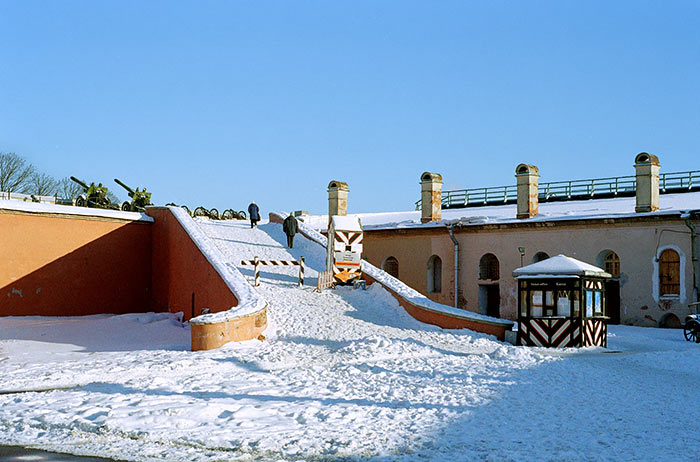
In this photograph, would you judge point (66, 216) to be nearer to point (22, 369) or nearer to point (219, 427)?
point (22, 369)

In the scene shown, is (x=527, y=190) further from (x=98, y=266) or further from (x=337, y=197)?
(x=98, y=266)

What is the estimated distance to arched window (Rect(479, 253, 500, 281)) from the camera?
31.9 meters

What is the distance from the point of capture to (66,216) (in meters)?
25.4

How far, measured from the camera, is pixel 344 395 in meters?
11.3

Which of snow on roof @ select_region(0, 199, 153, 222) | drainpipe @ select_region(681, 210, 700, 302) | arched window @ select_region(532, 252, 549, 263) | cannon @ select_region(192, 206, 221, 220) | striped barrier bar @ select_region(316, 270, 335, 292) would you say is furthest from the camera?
cannon @ select_region(192, 206, 221, 220)

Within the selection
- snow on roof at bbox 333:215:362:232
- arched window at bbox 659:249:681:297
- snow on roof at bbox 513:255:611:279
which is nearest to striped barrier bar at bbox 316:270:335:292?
snow on roof at bbox 333:215:362:232

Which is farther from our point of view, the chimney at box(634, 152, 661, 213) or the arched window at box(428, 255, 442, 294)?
the arched window at box(428, 255, 442, 294)

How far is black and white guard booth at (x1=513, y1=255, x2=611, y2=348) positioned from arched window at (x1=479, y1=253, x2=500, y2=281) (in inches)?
454

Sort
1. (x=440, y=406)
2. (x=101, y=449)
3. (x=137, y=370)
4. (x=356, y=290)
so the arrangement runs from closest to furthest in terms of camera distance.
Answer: (x=101, y=449)
(x=440, y=406)
(x=137, y=370)
(x=356, y=290)

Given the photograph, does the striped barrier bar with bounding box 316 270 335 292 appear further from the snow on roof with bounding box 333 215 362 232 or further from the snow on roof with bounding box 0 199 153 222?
the snow on roof with bounding box 0 199 153 222

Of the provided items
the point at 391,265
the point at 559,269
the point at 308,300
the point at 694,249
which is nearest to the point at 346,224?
the point at 308,300

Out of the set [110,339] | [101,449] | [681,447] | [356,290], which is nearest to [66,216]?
[110,339]

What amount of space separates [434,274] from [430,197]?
3367mm

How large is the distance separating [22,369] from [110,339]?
21.2ft
